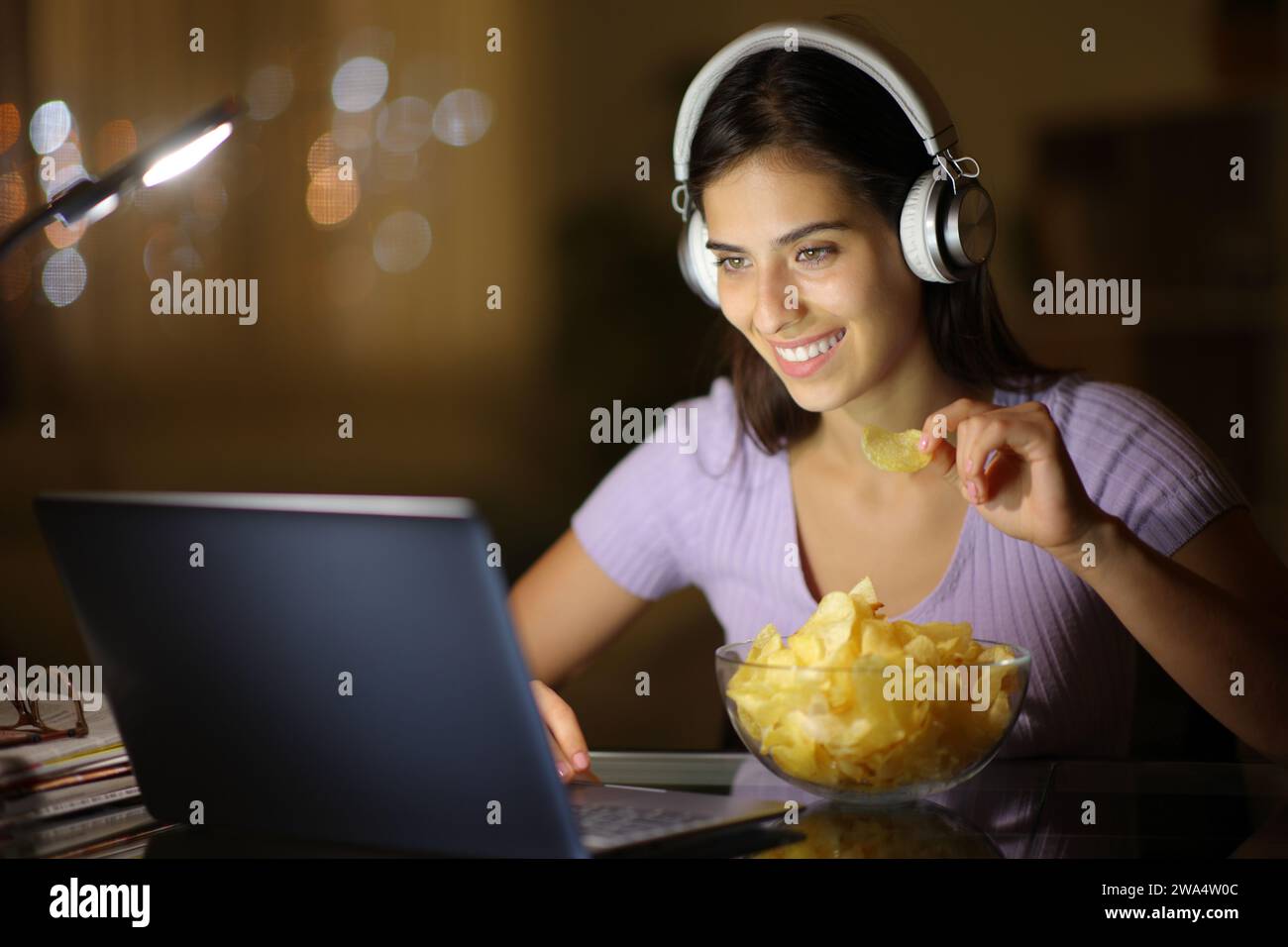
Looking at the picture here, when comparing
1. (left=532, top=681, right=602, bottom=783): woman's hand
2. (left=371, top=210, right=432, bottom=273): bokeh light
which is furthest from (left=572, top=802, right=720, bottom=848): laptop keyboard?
(left=371, top=210, right=432, bottom=273): bokeh light

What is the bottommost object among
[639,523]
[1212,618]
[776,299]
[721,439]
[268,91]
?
[1212,618]

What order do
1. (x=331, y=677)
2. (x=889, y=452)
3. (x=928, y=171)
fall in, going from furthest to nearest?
1. (x=928, y=171)
2. (x=889, y=452)
3. (x=331, y=677)

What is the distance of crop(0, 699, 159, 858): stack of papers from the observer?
0.83 meters

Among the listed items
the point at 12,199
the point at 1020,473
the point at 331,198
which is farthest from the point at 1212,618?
the point at 12,199

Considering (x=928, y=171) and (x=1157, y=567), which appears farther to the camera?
(x=928, y=171)

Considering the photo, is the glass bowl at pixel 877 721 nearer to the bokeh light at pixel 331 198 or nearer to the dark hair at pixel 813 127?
the dark hair at pixel 813 127

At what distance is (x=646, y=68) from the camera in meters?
2.29

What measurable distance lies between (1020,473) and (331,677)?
551mm

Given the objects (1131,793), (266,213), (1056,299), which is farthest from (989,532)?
(266,213)

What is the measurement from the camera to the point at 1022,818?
33.4 inches

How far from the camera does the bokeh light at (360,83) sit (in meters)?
2.28

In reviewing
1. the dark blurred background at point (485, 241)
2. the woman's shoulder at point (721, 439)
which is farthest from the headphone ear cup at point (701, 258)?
the dark blurred background at point (485, 241)

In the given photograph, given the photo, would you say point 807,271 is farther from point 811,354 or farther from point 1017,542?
point 1017,542

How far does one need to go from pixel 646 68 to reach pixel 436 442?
0.81 metres
